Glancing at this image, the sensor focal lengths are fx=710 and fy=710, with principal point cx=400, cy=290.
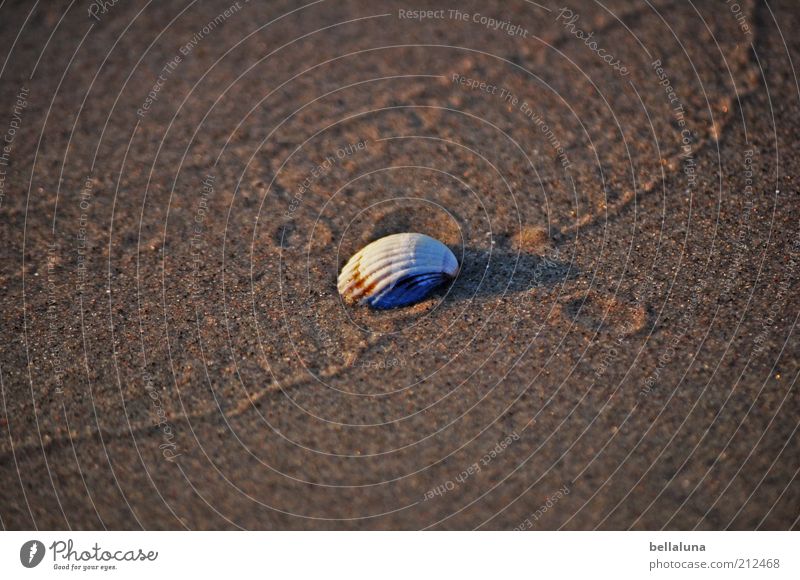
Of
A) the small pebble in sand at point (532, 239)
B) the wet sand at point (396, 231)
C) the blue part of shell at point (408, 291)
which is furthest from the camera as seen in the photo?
the small pebble in sand at point (532, 239)

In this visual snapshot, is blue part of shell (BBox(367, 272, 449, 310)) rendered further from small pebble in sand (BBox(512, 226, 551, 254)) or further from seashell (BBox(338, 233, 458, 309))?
small pebble in sand (BBox(512, 226, 551, 254))

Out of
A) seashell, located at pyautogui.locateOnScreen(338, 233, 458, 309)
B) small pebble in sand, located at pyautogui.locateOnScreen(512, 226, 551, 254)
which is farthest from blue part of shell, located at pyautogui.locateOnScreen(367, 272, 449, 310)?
small pebble in sand, located at pyautogui.locateOnScreen(512, 226, 551, 254)

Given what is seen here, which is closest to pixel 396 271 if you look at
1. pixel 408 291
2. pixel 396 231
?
pixel 408 291

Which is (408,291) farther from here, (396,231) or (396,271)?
(396,231)

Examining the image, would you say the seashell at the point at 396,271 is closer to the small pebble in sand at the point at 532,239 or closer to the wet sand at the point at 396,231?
the wet sand at the point at 396,231

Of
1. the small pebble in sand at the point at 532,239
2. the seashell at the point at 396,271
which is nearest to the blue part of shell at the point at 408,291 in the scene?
the seashell at the point at 396,271

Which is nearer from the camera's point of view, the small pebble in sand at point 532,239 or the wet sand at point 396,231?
the wet sand at point 396,231
